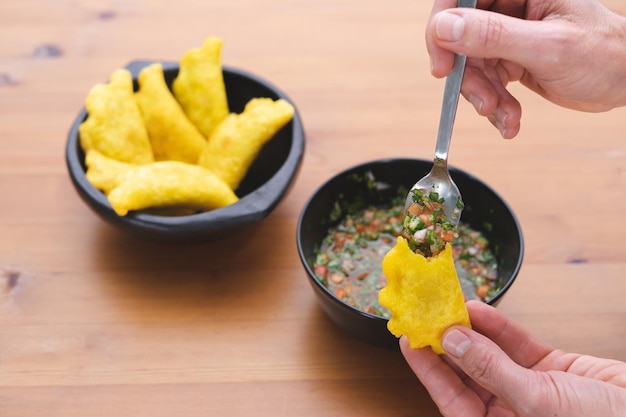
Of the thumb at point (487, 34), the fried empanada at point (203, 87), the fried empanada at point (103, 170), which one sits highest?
the thumb at point (487, 34)

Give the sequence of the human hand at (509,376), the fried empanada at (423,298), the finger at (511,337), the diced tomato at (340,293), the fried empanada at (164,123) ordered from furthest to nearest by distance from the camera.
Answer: the fried empanada at (164,123) → the diced tomato at (340,293) → the finger at (511,337) → the fried empanada at (423,298) → the human hand at (509,376)

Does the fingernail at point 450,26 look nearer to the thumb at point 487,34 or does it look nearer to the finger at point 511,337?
the thumb at point 487,34

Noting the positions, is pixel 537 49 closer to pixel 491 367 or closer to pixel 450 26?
pixel 450 26

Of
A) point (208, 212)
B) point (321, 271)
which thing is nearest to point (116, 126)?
point (208, 212)

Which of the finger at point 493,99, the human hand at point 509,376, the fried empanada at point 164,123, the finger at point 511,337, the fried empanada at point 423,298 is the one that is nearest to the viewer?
the human hand at point 509,376

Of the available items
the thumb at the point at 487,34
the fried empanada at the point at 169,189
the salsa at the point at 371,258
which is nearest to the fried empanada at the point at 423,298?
the salsa at the point at 371,258

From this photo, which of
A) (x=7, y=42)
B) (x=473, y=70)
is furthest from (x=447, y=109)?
(x=7, y=42)

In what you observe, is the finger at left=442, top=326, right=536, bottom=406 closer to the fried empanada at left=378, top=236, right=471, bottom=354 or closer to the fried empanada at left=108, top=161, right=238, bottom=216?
the fried empanada at left=378, top=236, right=471, bottom=354
